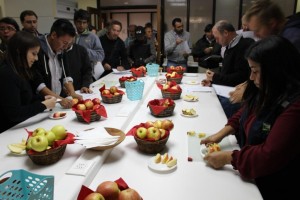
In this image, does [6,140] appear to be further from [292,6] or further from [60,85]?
[292,6]

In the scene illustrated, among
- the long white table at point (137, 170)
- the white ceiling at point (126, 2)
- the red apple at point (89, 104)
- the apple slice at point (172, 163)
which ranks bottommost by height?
the long white table at point (137, 170)

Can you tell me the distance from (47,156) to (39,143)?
0.23 feet

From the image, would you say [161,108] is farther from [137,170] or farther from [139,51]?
[139,51]

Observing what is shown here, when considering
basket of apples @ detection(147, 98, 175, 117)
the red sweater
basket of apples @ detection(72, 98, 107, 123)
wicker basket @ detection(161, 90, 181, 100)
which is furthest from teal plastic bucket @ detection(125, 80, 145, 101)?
Answer: the red sweater

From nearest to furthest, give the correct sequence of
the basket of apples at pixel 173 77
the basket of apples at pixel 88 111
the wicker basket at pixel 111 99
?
the basket of apples at pixel 88 111 → the wicker basket at pixel 111 99 → the basket of apples at pixel 173 77

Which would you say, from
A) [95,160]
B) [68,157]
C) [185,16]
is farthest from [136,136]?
[185,16]

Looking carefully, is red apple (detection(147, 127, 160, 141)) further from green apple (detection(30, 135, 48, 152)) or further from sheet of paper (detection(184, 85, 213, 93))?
sheet of paper (detection(184, 85, 213, 93))

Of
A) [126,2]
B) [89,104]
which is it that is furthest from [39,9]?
[89,104]

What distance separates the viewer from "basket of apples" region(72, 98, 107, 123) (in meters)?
1.69

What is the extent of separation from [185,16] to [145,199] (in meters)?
6.14

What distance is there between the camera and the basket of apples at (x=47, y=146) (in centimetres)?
113

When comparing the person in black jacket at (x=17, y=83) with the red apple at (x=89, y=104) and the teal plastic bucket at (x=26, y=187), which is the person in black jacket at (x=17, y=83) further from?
the teal plastic bucket at (x=26, y=187)

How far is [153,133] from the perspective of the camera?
1.29 metres

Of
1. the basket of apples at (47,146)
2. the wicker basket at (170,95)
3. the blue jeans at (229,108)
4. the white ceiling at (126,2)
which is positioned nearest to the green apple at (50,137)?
the basket of apples at (47,146)
